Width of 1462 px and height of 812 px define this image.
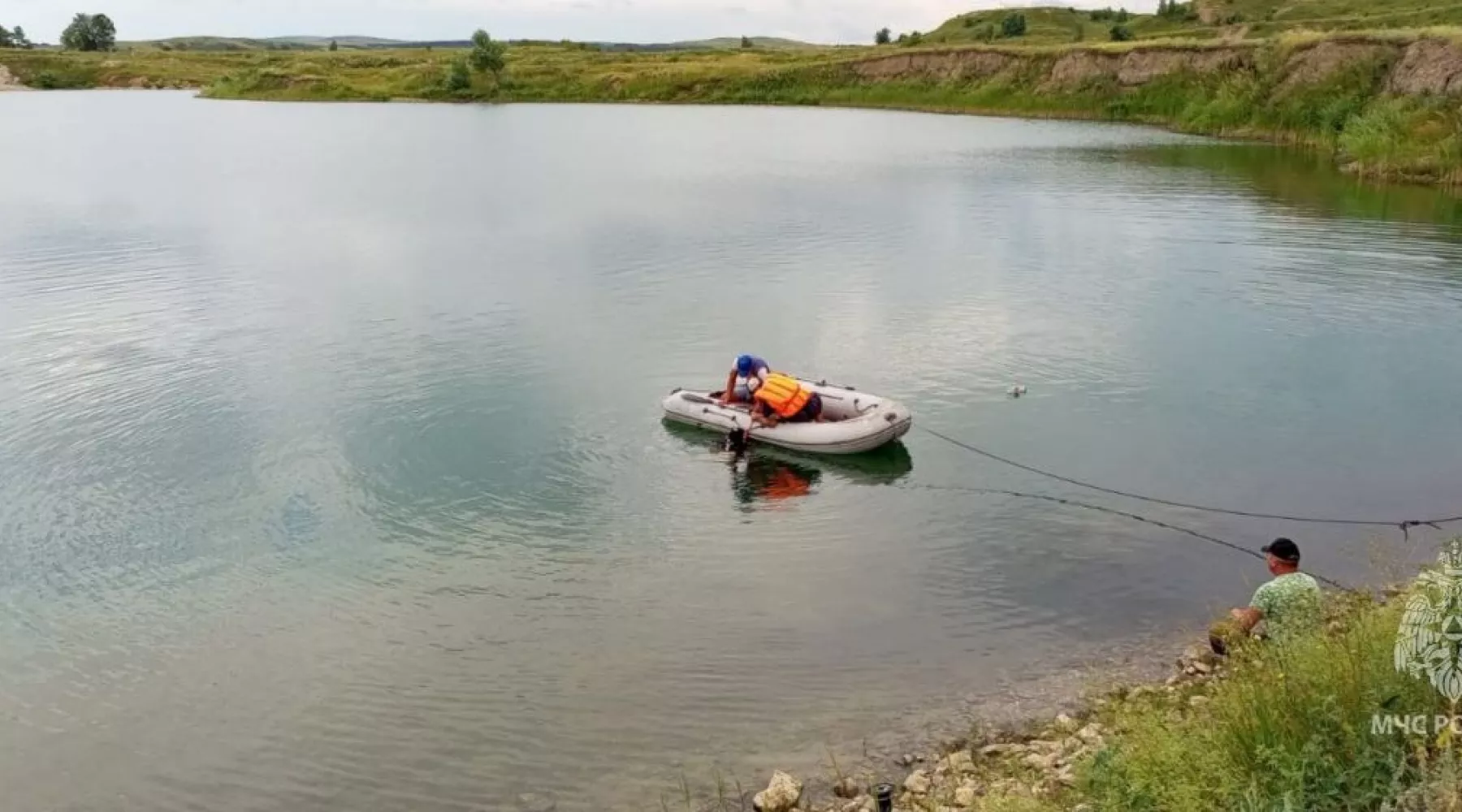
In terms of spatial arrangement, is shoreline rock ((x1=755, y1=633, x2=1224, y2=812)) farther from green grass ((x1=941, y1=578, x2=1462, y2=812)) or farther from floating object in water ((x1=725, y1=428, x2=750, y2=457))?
floating object in water ((x1=725, y1=428, x2=750, y2=457))

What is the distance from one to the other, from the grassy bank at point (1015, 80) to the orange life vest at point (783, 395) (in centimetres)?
3862

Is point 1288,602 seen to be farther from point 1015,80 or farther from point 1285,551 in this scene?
point 1015,80

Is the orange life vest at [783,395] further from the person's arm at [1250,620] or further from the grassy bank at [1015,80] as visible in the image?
the grassy bank at [1015,80]

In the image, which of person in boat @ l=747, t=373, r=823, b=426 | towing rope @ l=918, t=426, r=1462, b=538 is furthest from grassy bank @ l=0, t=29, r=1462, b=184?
person in boat @ l=747, t=373, r=823, b=426

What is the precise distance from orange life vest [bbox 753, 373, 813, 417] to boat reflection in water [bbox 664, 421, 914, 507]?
74 cm

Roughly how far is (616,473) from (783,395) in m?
3.37

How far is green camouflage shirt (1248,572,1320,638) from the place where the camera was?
10.6m

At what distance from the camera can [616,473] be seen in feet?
66.3

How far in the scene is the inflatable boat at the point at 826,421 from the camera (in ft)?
66.9

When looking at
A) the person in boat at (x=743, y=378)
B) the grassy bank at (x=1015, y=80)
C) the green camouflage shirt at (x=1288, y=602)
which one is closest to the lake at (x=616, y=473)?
the person in boat at (x=743, y=378)

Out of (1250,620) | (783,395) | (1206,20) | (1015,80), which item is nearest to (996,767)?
(1250,620)

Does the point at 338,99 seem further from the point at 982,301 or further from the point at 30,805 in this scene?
the point at 30,805

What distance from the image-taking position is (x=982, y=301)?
31062 mm

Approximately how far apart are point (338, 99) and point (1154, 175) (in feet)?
292
